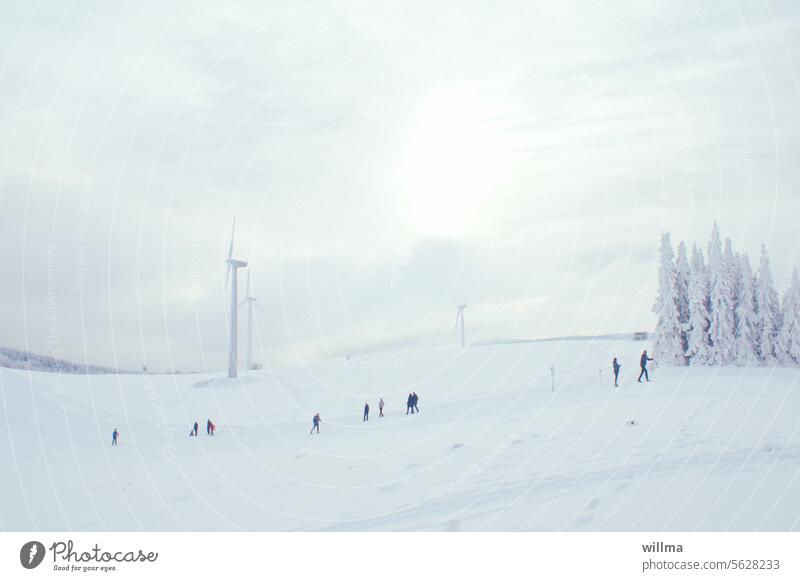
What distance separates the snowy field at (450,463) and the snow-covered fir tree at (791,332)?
7361 millimetres

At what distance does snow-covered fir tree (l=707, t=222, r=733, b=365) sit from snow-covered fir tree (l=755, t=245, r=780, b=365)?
5.71ft

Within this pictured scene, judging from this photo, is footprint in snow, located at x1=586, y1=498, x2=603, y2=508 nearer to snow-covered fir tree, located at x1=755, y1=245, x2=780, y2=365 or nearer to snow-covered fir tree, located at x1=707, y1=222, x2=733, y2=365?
snow-covered fir tree, located at x1=707, y1=222, x2=733, y2=365

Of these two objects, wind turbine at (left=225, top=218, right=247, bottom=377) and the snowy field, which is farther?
→ wind turbine at (left=225, top=218, right=247, bottom=377)

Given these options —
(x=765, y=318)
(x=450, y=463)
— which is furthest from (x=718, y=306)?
(x=450, y=463)

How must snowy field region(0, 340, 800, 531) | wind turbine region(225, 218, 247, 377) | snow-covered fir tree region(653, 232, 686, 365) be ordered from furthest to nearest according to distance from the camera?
wind turbine region(225, 218, 247, 377) < snow-covered fir tree region(653, 232, 686, 365) < snowy field region(0, 340, 800, 531)

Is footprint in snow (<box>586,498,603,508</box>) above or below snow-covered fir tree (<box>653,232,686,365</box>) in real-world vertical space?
below

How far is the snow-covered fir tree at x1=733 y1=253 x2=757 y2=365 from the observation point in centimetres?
3462

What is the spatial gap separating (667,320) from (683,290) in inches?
110

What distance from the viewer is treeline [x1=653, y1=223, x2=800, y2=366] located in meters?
34.5

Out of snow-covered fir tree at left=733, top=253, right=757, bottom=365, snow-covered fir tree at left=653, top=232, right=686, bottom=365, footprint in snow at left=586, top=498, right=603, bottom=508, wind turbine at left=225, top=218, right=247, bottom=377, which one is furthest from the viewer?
wind turbine at left=225, top=218, right=247, bottom=377

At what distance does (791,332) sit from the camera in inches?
1337

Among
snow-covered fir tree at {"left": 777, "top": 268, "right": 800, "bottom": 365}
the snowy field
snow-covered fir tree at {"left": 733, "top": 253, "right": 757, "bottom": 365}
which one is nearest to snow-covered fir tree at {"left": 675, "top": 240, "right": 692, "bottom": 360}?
snow-covered fir tree at {"left": 733, "top": 253, "right": 757, "bottom": 365}

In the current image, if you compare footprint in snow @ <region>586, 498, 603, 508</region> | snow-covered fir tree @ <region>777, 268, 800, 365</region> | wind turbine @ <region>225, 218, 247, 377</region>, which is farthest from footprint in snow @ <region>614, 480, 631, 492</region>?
wind turbine @ <region>225, 218, 247, 377</region>
